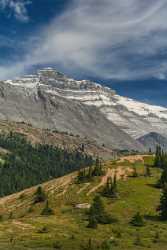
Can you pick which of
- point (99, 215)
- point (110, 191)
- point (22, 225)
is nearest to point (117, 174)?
point (110, 191)

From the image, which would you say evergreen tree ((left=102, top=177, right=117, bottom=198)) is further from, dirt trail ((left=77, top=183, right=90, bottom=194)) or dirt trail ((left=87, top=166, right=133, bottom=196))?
dirt trail ((left=77, top=183, right=90, bottom=194))

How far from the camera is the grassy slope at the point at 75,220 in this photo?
76263 mm

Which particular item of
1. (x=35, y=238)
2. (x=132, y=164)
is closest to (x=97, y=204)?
(x=35, y=238)

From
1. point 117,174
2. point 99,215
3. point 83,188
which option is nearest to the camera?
point 99,215

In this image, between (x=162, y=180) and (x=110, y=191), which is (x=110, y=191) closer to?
(x=110, y=191)

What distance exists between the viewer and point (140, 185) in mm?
150750

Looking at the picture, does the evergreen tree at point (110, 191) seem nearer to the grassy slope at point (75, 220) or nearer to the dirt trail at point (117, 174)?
the grassy slope at point (75, 220)

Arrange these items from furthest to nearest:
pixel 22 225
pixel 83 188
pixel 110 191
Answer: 1. pixel 83 188
2. pixel 110 191
3. pixel 22 225

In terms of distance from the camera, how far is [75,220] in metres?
108

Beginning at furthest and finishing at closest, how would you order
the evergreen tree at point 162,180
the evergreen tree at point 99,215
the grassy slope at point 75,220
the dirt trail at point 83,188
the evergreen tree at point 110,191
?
the dirt trail at point 83,188 < the evergreen tree at point 162,180 < the evergreen tree at point 110,191 < the evergreen tree at point 99,215 < the grassy slope at point 75,220

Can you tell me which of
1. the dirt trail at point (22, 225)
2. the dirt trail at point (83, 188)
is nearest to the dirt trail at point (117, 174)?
the dirt trail at point (83, 188)

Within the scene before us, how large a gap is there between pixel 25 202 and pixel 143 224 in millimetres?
62200

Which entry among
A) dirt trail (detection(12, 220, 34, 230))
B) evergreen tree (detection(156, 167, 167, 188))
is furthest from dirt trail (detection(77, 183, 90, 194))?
dirt trail (detection(12, 220, 34, 230))

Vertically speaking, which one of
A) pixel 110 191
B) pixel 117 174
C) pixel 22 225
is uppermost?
pixel 117 174
